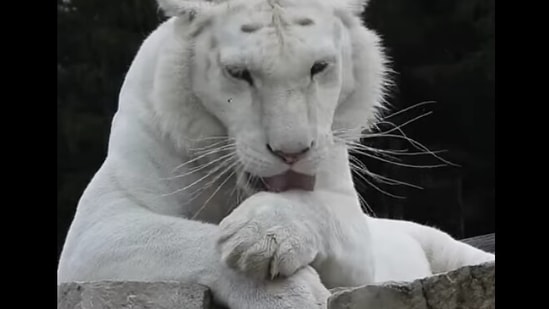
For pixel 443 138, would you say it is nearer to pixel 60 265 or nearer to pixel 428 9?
pixel 428 9

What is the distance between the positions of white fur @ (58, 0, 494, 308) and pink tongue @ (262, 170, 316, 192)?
0.02 m

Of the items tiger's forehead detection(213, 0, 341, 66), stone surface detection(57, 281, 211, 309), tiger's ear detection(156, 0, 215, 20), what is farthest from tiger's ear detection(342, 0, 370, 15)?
stone surface detection(57, 281, 211, 309)

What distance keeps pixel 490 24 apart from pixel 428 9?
1.46ft

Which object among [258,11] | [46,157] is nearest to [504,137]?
[46,157]

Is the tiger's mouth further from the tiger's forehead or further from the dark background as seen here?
the dark background

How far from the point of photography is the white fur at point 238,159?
1.82 metres

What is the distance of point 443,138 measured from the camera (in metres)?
6.34

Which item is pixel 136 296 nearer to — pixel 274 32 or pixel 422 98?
pixel 274 32

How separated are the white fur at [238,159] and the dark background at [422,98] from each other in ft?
12.1

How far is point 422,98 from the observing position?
6.39 meters

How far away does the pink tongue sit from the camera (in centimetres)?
197

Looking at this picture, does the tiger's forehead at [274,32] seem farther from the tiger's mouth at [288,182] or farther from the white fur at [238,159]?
the tiger's mouth at [288,182]

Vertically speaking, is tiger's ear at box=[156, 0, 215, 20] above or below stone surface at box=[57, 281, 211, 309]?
above

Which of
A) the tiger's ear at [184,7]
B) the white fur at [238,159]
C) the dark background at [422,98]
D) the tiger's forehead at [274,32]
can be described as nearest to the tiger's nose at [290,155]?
the white fur at [238,159]
